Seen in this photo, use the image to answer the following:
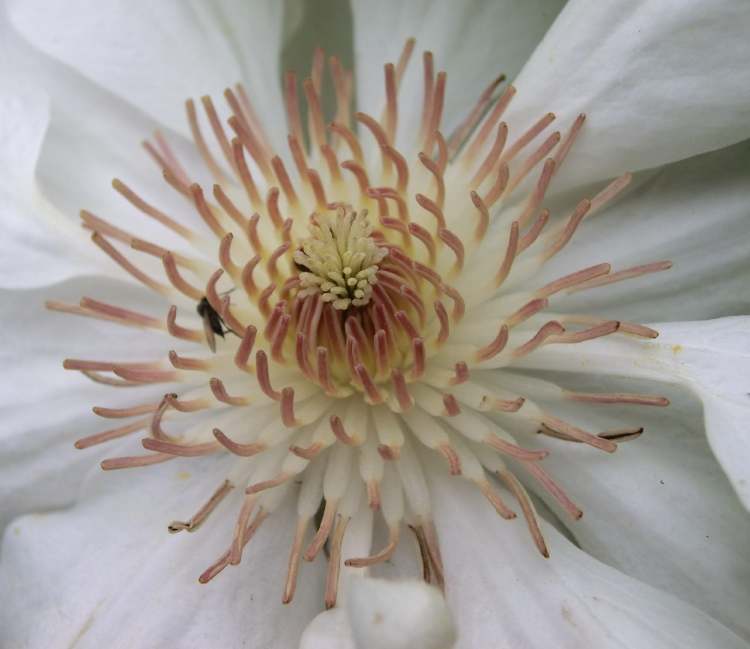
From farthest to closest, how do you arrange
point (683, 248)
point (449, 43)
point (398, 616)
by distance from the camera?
point (449, 43), point (683, 248), point (398, 616)

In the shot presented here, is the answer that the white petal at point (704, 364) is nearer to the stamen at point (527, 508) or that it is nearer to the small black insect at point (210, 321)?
the stamen at point (527, 508)

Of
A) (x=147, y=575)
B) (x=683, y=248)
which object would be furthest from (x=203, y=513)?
(x=683, y=248)

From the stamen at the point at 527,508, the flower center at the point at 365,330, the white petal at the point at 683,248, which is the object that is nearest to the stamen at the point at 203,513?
the flower center at the point at 365,330

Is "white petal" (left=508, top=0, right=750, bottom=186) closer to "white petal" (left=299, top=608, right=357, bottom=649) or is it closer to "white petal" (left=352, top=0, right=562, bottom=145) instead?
"white petal" (left=352, top=0, right=562, bottom=145)

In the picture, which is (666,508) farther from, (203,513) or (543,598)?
(203,513)

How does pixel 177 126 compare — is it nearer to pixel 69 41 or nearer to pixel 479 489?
pixel 69 41

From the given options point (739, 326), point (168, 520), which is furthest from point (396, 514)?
point (739, 326)
